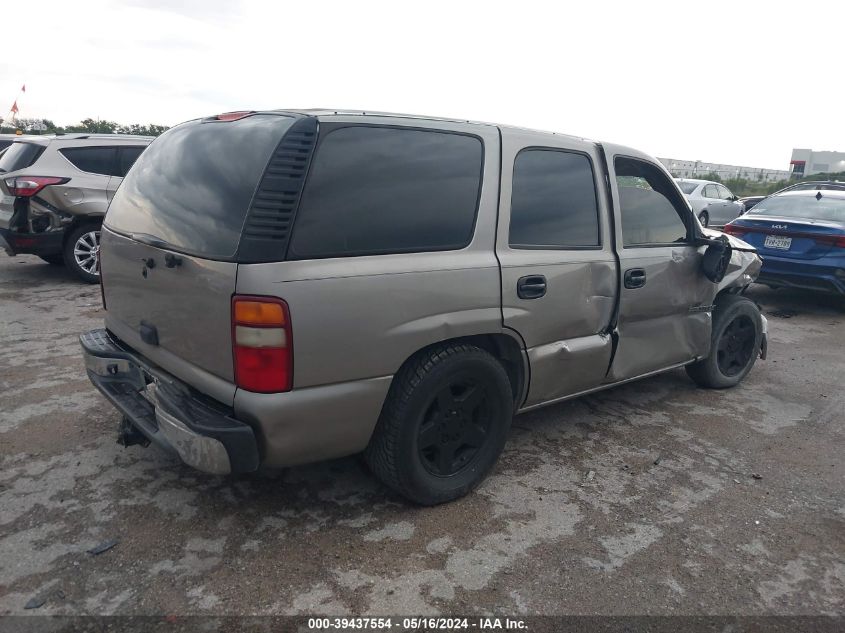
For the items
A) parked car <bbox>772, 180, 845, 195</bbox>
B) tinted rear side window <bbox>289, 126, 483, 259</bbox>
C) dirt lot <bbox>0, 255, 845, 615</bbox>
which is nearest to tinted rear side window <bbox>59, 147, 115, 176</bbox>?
dirt lot <bbox>0, 255, 845, 615</bbox>

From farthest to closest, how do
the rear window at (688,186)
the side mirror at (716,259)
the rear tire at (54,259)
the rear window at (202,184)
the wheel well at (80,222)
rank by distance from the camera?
the rear window at (688,186)
the rear tire at (54,259)
the wheel well at (80,222)
the side mirror at (716,259)
the rear window at (202,184)

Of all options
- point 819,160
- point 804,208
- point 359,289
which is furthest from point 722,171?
point 359,289

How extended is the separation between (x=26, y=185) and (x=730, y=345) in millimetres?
7152

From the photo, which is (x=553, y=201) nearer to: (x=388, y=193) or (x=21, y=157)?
(x=388, y=193)

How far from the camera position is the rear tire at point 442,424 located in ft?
9.07

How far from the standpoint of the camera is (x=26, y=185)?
6.89 metres

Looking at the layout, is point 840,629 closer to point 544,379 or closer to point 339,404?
point 544,379

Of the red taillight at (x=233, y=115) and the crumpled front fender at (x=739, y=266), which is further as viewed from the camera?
the crumpled front fender at (x=739, y=266)

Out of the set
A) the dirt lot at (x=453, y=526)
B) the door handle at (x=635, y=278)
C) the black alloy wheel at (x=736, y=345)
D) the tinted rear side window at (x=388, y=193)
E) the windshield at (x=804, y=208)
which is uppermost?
the tinted rear side window at (x=388, y=193)

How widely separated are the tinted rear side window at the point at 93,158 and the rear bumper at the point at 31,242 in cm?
83

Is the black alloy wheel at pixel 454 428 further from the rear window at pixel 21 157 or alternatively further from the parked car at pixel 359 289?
the rear window at pixel 21 157

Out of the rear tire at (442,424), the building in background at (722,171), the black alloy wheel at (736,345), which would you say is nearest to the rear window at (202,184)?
the rear tire at (442,424)

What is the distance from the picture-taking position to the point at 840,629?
2.39m

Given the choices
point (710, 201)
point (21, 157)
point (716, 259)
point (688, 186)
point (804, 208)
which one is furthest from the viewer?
point (688, 186)
